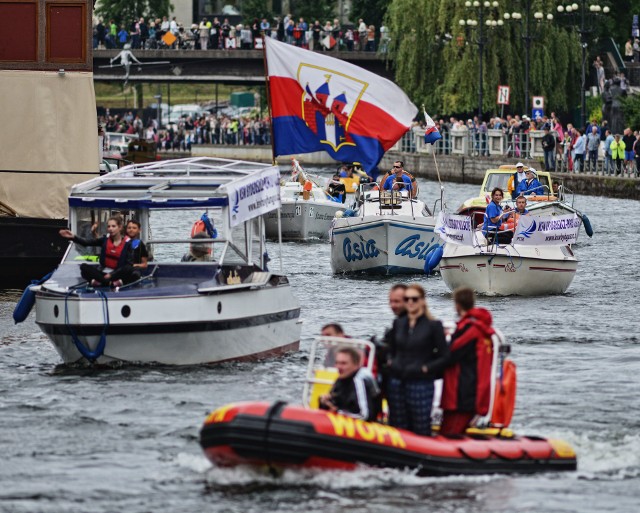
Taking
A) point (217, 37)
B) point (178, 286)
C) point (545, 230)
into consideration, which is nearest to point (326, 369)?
point (178, 286)

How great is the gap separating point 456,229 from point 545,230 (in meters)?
1.57

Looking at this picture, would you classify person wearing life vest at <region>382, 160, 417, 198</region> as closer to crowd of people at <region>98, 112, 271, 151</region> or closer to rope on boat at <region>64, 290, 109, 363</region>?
rope on boat at <region>64, 290, 109, 363</region>

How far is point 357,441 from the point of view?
1557cm

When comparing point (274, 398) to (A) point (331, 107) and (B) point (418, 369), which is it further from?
(A) point (331, 107)

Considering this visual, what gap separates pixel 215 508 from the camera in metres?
15.5

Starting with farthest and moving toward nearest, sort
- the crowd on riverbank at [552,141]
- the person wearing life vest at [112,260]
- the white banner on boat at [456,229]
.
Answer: the crowd on riverbank at [552,141] < the white banner on boat at [456,229] < the person wearing life vest at [112,260]

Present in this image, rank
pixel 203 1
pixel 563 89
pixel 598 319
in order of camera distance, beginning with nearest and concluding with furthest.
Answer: pixel 598 319 < pixel 563 89 < pixel 203 1

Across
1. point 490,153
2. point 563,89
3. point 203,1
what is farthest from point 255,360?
point 203,1

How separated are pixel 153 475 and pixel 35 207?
56.5ft

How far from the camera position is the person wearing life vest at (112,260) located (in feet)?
72.4

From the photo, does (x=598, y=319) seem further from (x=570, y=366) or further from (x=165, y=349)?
(x=165, y=349)

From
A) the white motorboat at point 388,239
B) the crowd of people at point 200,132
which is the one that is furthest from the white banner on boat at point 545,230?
the crowd of people at point 200,132

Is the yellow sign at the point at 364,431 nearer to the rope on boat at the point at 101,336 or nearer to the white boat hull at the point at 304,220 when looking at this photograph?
the rope on boat at the point at 101,336

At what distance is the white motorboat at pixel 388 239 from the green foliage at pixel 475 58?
40807mm
